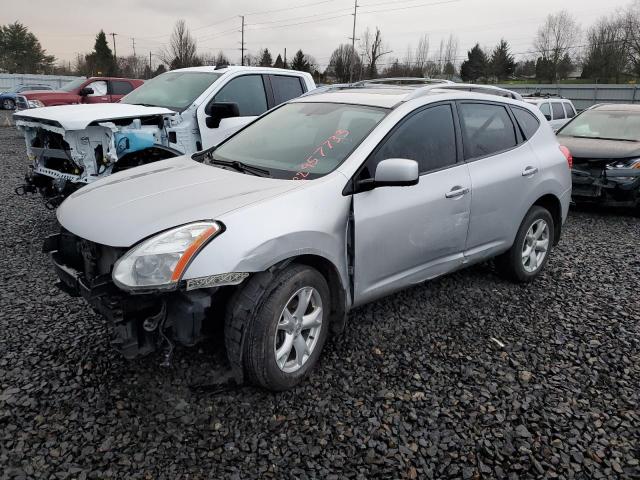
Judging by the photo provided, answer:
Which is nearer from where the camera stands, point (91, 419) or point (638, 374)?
point (91, 419)

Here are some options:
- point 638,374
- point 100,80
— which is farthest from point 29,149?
point 100,80

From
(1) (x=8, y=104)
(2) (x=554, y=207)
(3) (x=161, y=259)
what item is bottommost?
(2) (x=554, y=207)

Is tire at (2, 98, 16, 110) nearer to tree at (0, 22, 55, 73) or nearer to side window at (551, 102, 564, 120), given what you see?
side window at (551, 102, 564, 120)

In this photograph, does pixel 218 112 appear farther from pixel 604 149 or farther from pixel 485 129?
pixel 604 149

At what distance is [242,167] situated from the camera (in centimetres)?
338

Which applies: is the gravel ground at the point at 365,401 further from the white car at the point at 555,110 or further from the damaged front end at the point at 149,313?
the white car at the point at 555,110

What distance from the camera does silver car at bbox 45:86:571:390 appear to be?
2475 millimetres

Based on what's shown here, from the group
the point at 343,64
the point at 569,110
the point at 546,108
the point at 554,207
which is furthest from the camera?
the point at 343,64

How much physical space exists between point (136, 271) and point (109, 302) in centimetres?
20

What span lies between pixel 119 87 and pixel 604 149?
545 inches

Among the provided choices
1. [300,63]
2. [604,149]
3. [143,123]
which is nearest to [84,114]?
[143,123]

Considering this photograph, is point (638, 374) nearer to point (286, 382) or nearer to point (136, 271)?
point (286, 382)

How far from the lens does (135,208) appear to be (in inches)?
109

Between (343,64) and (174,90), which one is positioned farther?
(343,64)
